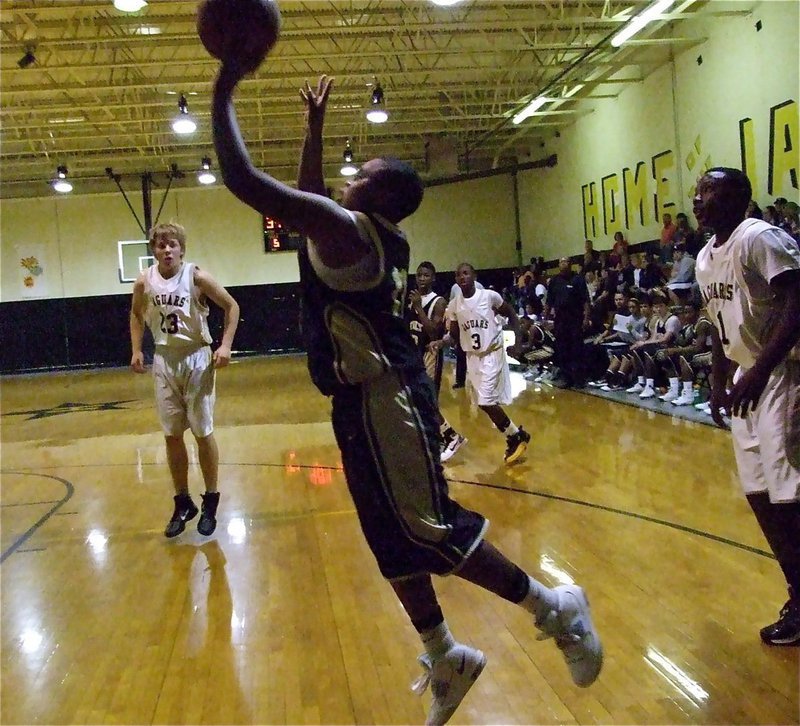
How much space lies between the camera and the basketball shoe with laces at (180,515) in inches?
184

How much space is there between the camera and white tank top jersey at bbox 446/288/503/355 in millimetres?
6402

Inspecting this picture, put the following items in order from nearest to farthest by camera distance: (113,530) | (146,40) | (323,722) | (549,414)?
(323,722) < (113,530) < (549,414) < (146,40)

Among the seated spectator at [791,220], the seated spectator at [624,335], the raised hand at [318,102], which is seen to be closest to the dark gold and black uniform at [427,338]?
the raised hand at [318,102]

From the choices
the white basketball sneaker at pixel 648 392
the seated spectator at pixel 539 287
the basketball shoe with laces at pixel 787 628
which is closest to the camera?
the basketball shoe with laces at pixel 787 628

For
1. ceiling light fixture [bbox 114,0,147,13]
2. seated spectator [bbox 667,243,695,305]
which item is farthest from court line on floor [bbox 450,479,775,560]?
ceiling light fixture [bbox 114,0,147,13]

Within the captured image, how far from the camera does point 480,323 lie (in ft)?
21.1

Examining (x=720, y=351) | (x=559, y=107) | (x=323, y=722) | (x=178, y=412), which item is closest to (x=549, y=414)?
(x=178, y=412)

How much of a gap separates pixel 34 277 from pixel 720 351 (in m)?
22.0

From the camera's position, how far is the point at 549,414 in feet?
29.1

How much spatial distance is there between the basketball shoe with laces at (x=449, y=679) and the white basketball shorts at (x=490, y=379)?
4014 millimetres

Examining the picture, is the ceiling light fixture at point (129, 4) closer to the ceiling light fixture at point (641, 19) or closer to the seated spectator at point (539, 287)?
the ceiling light fixture at point (641, 19)

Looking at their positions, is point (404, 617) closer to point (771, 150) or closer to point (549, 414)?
point (549, 414)

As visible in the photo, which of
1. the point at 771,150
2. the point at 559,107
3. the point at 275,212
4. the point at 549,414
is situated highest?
the point at 559,107

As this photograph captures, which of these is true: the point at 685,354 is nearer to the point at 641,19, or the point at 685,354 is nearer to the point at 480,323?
the point at 480,323
